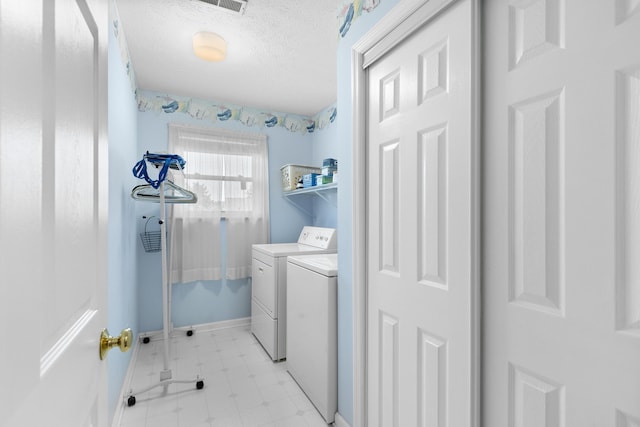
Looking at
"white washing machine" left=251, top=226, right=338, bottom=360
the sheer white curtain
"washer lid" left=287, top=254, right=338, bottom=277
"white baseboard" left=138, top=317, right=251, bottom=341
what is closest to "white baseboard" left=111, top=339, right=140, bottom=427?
"white baseboard" left=138, top=317, right=251, bottom=341

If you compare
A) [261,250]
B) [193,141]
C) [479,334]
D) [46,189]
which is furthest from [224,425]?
[193,141]

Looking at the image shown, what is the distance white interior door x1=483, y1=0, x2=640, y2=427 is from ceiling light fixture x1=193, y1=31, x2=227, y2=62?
5.51 feet

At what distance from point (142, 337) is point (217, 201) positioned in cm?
153

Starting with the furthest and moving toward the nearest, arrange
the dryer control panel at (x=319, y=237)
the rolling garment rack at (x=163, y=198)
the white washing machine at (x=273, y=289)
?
1. the dryer control panel at (x=319, y=237)
2. the white washing machine at (x=273, y=289)
3. the rolling garment rack at (x=163, y=198)

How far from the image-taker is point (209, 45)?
6.55 feet

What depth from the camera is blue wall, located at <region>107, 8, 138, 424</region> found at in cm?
167

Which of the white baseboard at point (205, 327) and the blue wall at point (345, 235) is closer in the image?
the blue wall at point (345, 235)

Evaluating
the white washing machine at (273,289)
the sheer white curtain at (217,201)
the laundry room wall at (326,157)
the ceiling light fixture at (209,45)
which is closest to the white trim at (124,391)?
the sheer white curtain at (217,201)

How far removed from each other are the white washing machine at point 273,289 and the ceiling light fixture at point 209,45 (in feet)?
5.16

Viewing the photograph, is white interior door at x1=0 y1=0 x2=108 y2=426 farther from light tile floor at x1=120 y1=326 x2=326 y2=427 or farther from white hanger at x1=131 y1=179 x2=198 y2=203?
white hanger at x1=131 y1=179 x2=198 y2=203

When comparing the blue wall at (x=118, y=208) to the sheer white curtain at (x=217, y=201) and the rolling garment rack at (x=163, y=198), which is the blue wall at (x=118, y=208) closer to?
the rolling garment rack at (x=163, y=198)

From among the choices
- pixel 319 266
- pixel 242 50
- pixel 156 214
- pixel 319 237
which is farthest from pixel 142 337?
pixel 242 50

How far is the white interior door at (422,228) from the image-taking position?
1.01 meters

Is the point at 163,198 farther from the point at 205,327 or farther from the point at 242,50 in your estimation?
the point at 205,327
